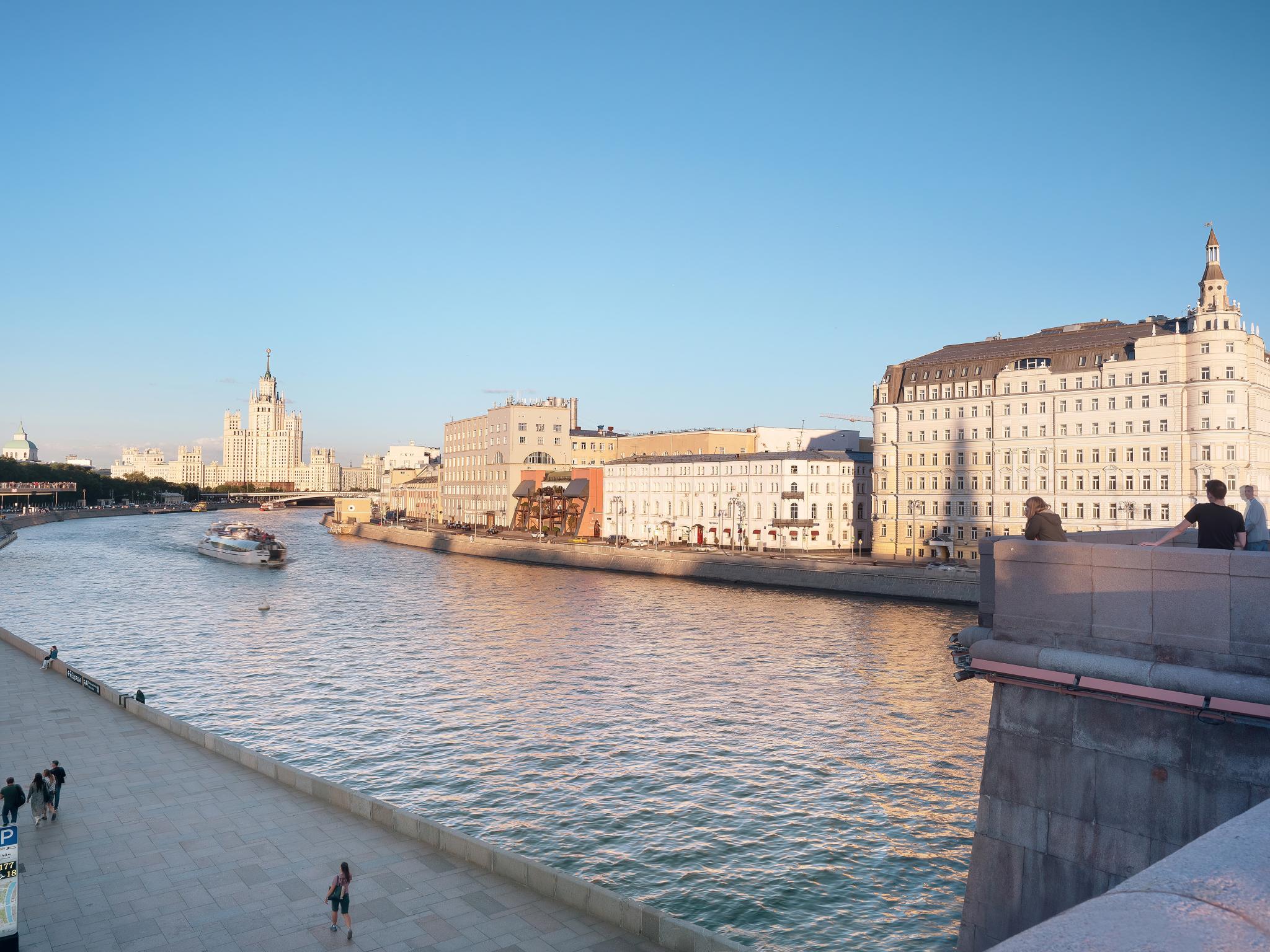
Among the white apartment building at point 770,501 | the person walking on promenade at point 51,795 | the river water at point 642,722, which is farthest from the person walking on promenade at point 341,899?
the white apartment building at point 770,501

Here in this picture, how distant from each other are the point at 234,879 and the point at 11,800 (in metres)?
5.29

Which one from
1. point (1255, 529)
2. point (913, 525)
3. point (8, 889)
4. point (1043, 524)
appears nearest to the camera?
point (1255, 529)

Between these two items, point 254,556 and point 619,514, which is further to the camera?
point 619,514

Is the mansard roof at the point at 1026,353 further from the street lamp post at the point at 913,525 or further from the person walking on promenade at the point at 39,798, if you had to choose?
the person walking on promenade at the point at 39,798

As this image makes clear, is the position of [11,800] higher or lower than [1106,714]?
lower

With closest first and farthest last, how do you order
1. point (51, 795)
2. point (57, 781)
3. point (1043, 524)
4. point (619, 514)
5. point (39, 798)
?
point (1043, 524) < point (39, 798) < point (51, 795) < point (57, 781) < point (619, 514)

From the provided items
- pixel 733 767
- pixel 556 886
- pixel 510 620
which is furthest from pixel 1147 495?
pixel 556 886

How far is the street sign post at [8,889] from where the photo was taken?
12.2m

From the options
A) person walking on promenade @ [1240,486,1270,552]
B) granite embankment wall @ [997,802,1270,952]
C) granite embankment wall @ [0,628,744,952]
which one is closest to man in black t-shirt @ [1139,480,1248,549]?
person walking on promenade @ [1240,486,1270,552]

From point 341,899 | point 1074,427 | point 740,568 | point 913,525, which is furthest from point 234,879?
point 913,525

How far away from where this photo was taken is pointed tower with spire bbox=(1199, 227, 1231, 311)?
185 ft

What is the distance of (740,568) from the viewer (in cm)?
7169

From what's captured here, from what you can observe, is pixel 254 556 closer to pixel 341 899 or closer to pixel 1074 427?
pixel 1074 427

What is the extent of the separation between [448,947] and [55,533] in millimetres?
154560
